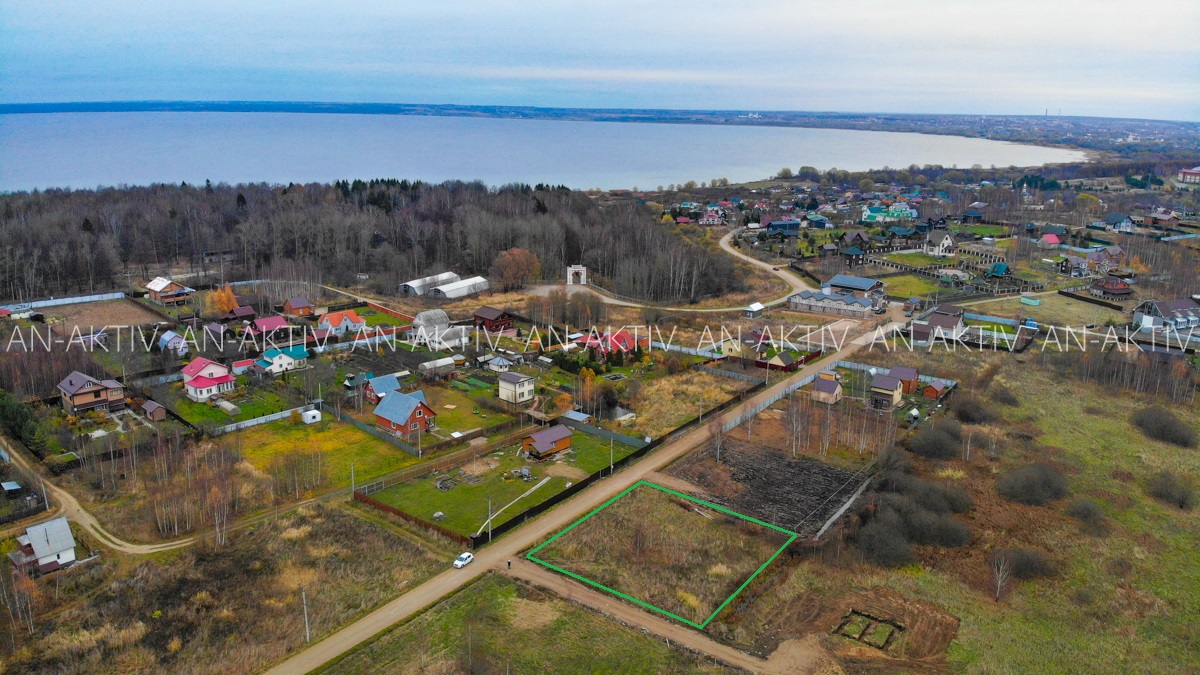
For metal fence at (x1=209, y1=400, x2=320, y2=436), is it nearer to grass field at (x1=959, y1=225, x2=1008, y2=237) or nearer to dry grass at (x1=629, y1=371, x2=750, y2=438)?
dry grass at (x1=629, y1=371, x2=750, y2=438)

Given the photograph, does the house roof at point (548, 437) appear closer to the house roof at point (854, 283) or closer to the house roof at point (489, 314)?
the house roof at point (489, 314)

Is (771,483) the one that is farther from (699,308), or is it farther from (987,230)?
(987,230)

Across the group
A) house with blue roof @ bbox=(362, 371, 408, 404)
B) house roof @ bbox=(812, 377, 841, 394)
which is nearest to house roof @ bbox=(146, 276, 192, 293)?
house with blue roof @ bbox=(362, 371, 408, 404)

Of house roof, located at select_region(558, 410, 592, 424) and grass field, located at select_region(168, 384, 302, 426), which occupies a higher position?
house roof, located at select_region(558, 410, 592, 424)

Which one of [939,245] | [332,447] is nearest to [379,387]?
[332,447]

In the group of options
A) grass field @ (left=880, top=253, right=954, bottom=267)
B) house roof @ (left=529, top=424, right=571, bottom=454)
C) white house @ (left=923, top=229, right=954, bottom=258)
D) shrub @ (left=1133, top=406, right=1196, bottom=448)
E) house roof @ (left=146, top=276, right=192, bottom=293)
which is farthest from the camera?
white house @ (left=923, top=229, right=954, bottom=258)

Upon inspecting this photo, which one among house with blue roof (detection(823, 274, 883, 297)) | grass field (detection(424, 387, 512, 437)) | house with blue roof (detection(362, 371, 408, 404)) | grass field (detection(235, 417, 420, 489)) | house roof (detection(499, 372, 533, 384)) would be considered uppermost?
house with blue roof (detection(823, 274, 883, 297))
